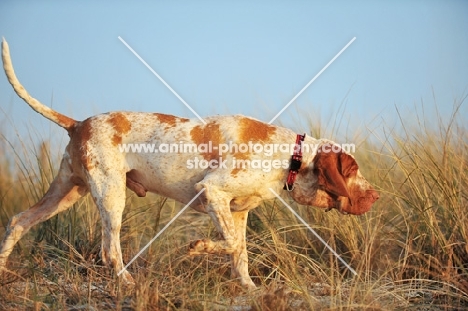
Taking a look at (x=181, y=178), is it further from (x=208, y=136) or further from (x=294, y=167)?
(x=294, y=167)

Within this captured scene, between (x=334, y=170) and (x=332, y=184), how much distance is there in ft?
0.41

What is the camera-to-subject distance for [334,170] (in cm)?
531

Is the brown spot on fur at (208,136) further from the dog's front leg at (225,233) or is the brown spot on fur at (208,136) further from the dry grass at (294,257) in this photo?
the dry grass at (294,257)

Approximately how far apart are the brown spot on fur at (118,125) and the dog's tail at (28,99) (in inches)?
16.7

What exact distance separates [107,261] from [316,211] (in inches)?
92.9

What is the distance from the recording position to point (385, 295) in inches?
189

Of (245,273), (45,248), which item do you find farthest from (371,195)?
(45,248)

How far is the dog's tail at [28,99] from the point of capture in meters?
5.56

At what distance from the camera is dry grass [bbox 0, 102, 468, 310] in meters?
4.51

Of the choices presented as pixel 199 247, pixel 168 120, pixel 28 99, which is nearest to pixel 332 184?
pixel 199 247

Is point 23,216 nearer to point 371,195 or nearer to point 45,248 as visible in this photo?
point 45,248

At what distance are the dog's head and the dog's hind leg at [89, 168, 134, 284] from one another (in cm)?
161

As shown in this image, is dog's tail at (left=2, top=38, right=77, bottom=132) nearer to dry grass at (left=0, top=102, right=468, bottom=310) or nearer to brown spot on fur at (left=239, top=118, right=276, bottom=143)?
Result: dry grass at (left=0, top=102, right=468, bottom=310)

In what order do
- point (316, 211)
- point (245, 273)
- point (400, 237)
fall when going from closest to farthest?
point (245, 273), point (400, 237), point (316, 211)
